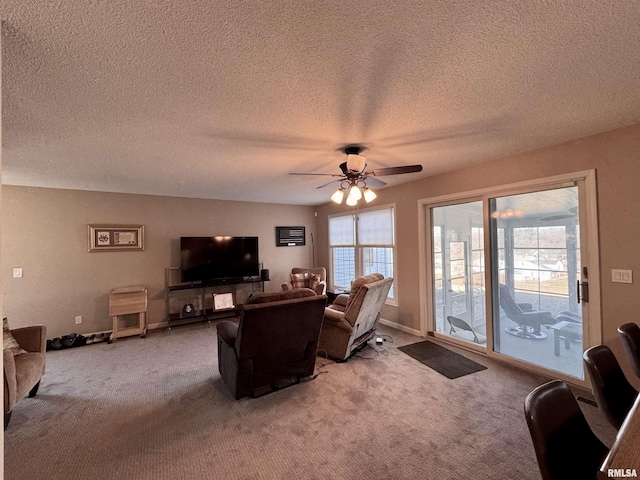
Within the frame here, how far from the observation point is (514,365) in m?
3.11

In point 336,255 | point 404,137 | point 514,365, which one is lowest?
point 514,365

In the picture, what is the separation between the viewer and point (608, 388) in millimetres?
1434

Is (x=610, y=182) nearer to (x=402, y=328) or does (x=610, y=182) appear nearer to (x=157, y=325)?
(x=402, y=328)

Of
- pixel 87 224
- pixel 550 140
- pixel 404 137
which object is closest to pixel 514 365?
pixel 550 140

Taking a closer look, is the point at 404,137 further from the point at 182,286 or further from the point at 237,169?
the point at 182,286

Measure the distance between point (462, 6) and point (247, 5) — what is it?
0.90 metres

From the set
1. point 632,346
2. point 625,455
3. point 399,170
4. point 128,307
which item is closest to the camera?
point 625,455

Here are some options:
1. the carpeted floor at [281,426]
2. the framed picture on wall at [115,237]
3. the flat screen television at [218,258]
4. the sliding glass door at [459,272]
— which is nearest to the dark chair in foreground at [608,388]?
the carpeted floor at [281,426]

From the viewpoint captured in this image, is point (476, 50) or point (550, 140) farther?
point (550, 140)

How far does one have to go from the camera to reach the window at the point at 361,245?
4773 mm

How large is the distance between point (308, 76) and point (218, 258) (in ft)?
14.0

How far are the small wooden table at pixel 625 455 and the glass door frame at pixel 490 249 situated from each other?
2.47 m

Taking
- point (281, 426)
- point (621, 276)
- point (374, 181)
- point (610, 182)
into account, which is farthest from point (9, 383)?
point (610, 182)

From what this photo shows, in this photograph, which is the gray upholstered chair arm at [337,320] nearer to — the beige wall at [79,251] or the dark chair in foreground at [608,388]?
the dark chair in foreground at [608,388]
